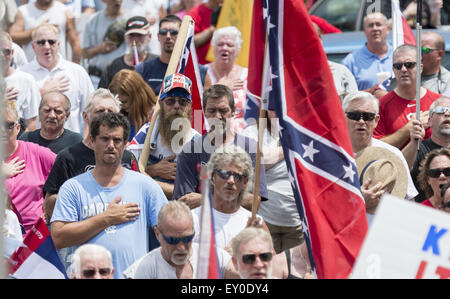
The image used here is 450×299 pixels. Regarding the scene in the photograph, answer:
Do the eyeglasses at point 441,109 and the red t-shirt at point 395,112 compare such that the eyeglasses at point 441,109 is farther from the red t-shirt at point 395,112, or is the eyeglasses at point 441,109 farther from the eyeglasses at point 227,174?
the eyeglasses at point 227,174

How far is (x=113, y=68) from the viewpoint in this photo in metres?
12.3

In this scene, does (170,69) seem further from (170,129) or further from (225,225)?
(225,225)

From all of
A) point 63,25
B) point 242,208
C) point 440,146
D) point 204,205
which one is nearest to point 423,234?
point 204,205

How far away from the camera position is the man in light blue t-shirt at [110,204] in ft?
27.1

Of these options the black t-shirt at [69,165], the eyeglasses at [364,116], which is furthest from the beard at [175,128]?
the eyeglasses at [364,116]

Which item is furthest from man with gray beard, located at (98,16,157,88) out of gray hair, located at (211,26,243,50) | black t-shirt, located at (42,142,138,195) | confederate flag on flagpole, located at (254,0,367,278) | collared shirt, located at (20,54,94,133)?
confederate flag on flagpole, located at (254,0,367,278)

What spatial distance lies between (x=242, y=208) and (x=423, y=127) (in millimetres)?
2395

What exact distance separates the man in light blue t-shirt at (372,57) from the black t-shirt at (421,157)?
195 cm

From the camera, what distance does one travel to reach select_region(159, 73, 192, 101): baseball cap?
9719mm

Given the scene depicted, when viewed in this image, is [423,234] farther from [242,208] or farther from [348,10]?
[348,10]

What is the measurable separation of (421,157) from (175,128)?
2.22 meters

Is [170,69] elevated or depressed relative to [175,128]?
elevated

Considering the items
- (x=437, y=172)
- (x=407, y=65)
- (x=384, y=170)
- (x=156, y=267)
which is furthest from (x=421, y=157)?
(x=156, y=267)
